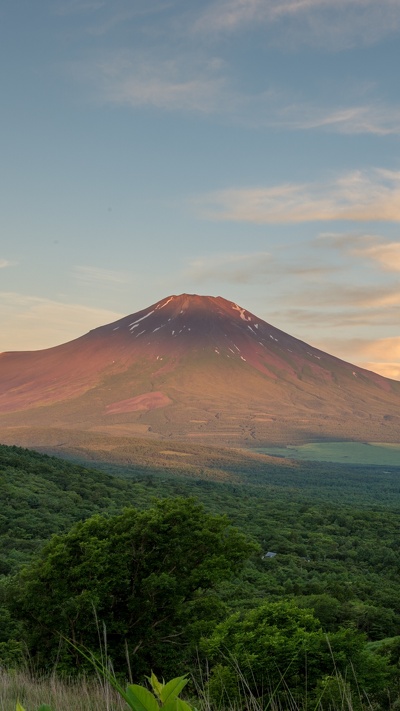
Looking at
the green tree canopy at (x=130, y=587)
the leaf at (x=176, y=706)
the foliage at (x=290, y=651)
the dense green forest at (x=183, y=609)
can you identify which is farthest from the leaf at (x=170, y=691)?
the green tree canopy at (x=130, y=587)

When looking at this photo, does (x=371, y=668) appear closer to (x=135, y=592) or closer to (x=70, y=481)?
(x=135, y=592)

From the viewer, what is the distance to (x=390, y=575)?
1860 inches

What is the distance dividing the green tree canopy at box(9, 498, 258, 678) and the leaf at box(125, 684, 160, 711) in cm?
1801

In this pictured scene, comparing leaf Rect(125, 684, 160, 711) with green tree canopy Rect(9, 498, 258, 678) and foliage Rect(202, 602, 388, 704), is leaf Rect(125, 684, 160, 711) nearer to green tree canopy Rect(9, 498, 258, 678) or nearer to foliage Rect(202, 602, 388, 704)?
foliage Rect(202, 602, 388, 704)

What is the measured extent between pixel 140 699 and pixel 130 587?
2022cm

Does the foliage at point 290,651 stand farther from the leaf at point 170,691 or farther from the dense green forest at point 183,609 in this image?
the leaf at point 170,691

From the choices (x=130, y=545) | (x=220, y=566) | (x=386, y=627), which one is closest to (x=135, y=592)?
(x=130, y=545)

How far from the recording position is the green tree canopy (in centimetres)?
1942

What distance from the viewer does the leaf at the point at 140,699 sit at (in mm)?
1708

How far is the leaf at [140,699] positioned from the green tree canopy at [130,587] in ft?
59.1

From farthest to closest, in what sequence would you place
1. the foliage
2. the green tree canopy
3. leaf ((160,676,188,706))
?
the green tree canopy < the foliage < leaf ((160,676,188,706))

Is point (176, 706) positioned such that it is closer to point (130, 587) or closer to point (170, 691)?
point (170, 691)

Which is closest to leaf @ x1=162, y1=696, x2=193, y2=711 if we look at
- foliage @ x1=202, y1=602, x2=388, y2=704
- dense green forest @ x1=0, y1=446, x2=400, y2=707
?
dense green forest @ x1=0, y1=446, x2=400, y2=707

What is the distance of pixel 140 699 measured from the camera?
1.72 metres
